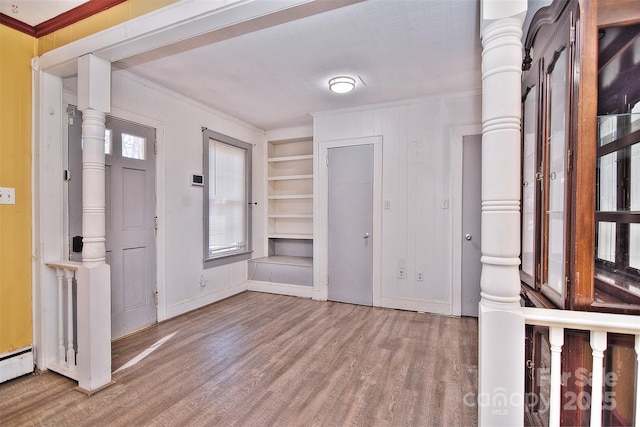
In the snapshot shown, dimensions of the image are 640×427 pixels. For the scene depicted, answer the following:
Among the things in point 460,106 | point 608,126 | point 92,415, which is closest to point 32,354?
point 92,415

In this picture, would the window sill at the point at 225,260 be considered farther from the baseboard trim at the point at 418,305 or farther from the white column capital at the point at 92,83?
the white column capital at the point at 92,83

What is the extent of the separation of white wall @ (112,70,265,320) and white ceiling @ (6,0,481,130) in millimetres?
195

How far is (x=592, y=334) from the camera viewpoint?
3.58ft

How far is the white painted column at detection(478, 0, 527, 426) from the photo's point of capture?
3.65 ft

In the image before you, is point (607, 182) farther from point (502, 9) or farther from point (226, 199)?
point (226, 199)

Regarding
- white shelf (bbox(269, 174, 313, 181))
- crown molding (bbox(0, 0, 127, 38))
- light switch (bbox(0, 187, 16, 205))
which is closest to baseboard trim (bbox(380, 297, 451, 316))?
white shelf (bbox(269, 174, 313, 181))

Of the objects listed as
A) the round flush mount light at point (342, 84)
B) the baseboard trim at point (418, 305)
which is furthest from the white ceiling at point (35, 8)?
the baseboard trim at point (418, 305)

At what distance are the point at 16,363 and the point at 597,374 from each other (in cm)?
351

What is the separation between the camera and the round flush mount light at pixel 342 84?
3.05 m

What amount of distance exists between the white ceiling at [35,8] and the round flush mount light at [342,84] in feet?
6.75

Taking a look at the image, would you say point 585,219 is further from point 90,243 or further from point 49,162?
point 49,162

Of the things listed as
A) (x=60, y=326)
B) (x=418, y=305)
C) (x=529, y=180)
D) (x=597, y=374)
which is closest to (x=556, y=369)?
(x=597, y=374)

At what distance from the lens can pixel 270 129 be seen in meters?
5.01


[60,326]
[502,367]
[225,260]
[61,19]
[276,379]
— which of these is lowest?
[276,379]
